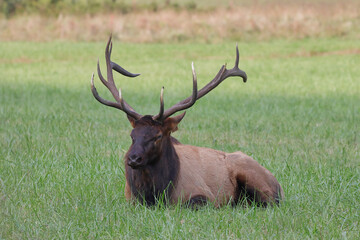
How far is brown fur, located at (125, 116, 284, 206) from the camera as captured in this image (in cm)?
588

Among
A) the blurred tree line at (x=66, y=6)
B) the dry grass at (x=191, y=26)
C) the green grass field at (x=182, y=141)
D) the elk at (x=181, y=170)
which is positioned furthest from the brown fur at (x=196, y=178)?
the blurred tree line at (x=66, y=6)

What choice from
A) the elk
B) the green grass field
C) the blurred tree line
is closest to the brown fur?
the elk

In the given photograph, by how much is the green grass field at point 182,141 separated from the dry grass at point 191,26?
11112 millimetres

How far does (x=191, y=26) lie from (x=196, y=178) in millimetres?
30328

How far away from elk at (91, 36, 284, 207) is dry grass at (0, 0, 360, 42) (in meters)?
28.8

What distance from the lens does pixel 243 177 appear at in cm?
632

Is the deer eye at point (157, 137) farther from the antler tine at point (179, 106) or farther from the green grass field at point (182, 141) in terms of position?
the green grass field at point (182, 141)

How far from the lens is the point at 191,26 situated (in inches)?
1415

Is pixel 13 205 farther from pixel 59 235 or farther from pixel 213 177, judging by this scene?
pixel 213 177

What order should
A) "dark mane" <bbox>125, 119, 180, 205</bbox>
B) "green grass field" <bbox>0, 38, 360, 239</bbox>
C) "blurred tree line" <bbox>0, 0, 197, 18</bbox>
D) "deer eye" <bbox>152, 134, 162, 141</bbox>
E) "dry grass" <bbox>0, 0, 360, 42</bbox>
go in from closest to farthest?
"green grass field" <bbox>0, 38, 360, 239</bbox>, "deer eye" <bbox>152, 134, 162, 141</bbox>, "dark mane" <bbox>125, 119, 180, 205</bbox>, "dry grass" <bbox>0, 0, 360, 42</bbox>, "blurred tree line" <bbox>0, 0, 197, 18</bbox>

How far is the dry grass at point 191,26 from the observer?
35.5 metres

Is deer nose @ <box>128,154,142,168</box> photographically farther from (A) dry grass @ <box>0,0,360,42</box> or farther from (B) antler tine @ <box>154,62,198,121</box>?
(A) dry grass @ <box>0,0,360,42</box>

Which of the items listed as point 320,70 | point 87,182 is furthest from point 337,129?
point 320,70

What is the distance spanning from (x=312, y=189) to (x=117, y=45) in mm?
27080
